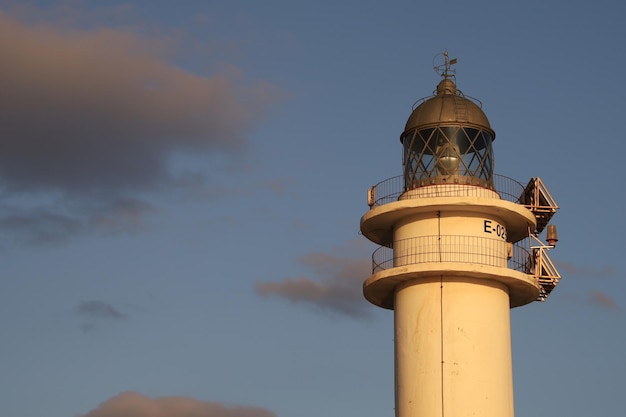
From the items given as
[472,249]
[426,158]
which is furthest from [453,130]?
[472,249]

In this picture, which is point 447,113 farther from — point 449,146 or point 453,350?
point 453,350

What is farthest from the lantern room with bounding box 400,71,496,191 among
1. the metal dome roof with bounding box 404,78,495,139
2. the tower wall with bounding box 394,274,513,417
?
the tower wall with bounding box 394,274,513,417

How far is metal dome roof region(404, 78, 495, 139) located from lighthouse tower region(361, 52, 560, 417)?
43 millimetres

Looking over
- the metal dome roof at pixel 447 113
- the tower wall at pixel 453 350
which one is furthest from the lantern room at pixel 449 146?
the tower wall at pixel 453 350

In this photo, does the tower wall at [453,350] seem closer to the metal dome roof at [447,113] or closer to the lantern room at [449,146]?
the lantern room at [449,146]

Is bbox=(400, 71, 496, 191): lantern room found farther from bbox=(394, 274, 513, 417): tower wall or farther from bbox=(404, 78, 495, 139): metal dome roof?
bbox=(394, 274, 513, 417): tower wall

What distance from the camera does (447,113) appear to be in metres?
39.6

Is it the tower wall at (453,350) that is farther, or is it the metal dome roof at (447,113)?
the metal dome roof at (447,113)

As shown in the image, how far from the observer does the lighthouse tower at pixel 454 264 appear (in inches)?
1474

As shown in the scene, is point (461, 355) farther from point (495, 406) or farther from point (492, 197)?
point (492, 197)

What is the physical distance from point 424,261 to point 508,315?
328 cm

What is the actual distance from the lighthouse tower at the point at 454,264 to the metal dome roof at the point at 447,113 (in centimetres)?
4

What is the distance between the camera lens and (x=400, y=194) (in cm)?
3978

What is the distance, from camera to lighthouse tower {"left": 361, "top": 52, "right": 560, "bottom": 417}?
123 ft
